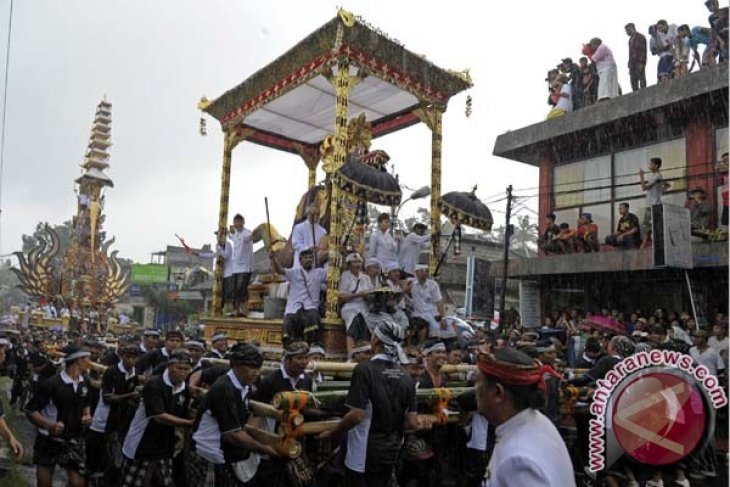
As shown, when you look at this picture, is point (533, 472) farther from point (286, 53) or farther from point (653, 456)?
point (286, 53)

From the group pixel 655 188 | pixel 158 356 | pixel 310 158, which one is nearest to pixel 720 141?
pixel 655 188

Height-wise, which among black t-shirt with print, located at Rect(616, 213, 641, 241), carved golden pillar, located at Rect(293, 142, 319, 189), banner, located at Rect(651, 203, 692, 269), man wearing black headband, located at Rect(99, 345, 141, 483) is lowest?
man wearing black headband, located at Rect(99, 345, 141, 483)

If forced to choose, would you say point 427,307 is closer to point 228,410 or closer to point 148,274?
point 228,410

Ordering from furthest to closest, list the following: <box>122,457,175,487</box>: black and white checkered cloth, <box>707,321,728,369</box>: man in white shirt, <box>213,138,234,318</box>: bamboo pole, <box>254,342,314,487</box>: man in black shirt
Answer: <box>213,138,234,318</box>: bamboo pole
<box>707,321,728,369</box>: man in white shirt
<box>122,457,175,487</box>: black and white checkered cloth
<box>254,342,314,487</box>: man in black shirt

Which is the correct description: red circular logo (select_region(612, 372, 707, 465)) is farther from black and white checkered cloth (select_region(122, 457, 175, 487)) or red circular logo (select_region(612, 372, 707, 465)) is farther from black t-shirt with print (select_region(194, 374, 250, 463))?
black and white checkered cloth (select_region(122, 457, 175, 487))

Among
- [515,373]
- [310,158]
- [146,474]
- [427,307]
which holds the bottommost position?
[146,474]

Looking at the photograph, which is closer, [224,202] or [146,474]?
[146,474]

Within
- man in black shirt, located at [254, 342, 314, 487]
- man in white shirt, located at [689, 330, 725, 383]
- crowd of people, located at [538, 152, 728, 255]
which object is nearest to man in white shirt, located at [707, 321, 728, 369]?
man in white shirt, located at [689, 330, 725, 383]

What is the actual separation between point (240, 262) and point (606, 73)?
1007 centimetres

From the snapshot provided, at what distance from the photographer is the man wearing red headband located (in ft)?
5.98

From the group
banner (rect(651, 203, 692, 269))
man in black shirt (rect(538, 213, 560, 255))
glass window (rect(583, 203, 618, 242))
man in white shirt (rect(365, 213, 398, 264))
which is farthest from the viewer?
glass window (rect(583, 203, 618, 242))

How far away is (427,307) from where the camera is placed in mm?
8547

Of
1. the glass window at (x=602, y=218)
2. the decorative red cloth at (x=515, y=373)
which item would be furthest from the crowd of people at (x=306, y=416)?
the glass window at (x=602, y=218)

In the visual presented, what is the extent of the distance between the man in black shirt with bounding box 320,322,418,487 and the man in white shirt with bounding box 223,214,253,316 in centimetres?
655
